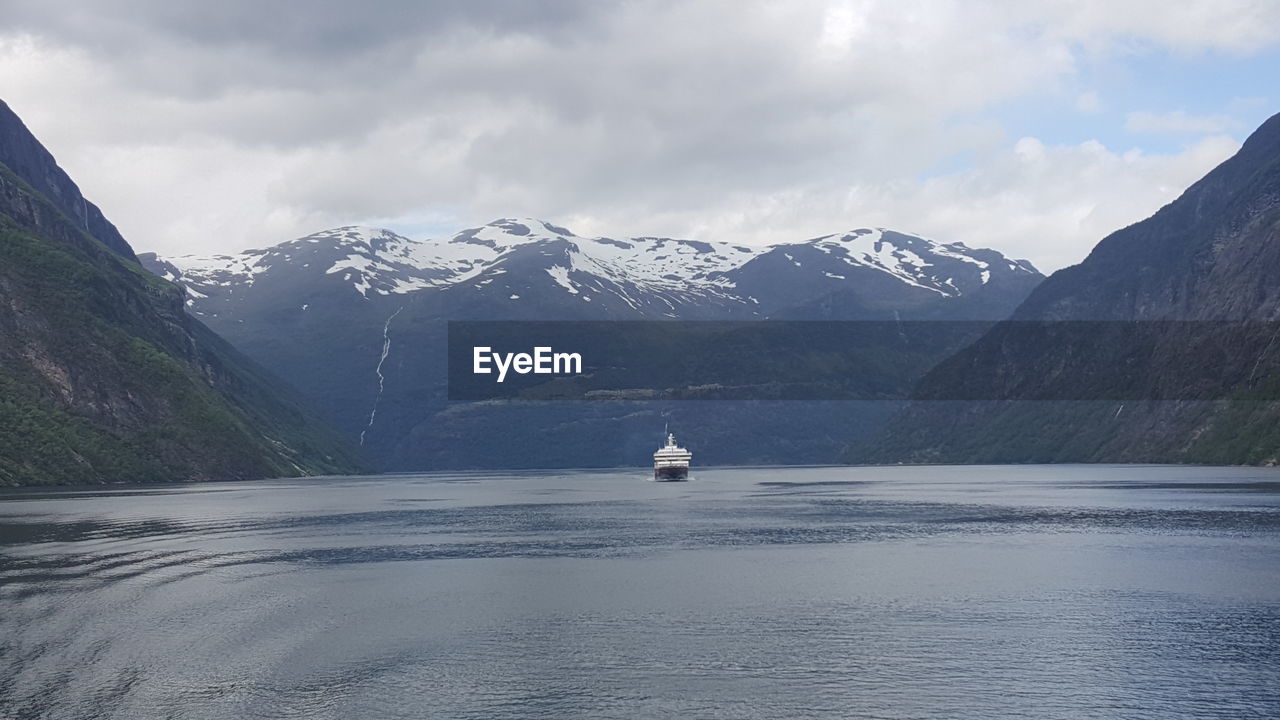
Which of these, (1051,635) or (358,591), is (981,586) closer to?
(1051,635)

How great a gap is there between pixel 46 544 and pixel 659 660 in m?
72.9

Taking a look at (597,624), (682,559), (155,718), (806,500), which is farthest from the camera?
(806,500)

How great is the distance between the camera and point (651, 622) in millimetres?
62094

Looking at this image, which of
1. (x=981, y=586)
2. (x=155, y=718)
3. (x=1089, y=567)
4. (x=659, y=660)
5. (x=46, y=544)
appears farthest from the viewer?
(x=46, y=544)

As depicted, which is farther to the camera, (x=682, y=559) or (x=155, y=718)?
(x=682, y=559)

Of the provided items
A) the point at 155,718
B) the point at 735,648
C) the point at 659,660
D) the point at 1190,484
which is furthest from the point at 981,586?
the point at 1190,484

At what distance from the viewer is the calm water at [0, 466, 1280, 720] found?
44875 mm

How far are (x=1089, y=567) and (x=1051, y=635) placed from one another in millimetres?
29202

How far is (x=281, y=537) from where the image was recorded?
389ft

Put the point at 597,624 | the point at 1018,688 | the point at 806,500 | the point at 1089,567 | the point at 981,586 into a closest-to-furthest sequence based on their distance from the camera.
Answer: the point at 1018,688 → the point at 597,624 → the point at 981,586 → the point at 1089,567 → the point at 806,500

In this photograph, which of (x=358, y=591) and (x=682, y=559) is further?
(x=682, y=559)

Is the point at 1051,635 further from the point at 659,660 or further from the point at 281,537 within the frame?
the point at 281,537

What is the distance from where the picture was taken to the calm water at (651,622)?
44875 millimetres

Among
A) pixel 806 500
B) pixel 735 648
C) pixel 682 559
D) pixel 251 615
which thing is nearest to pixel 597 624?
pixel 735 648
